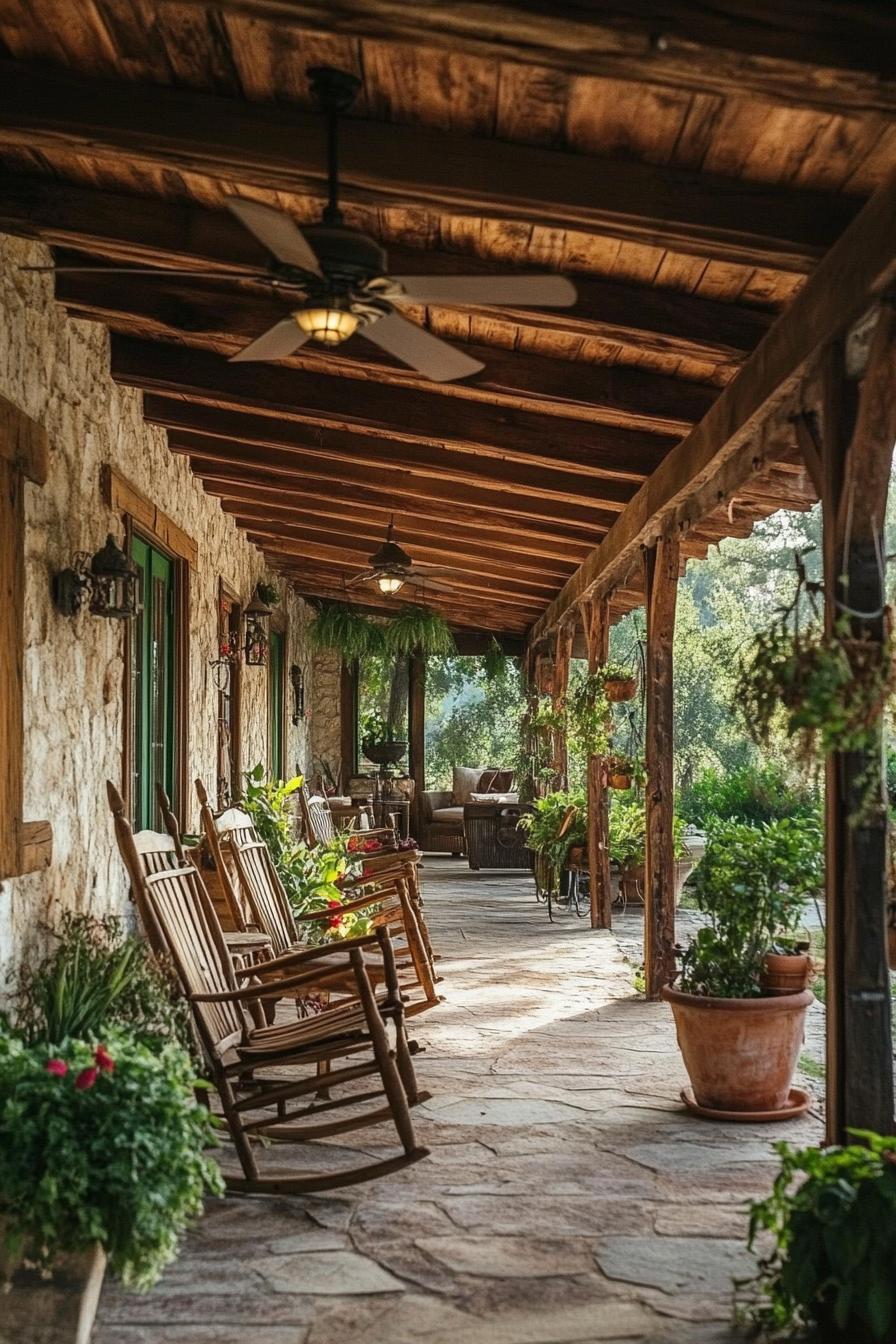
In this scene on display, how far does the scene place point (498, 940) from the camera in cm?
771

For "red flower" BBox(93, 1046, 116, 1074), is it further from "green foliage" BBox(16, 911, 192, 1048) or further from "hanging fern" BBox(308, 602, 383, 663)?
"hanging fern" BBox(308, 602, 383, 663)

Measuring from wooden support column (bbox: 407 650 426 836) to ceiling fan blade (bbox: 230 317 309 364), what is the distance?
1032 centimetres

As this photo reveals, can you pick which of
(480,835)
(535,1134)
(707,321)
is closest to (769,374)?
(707,321)

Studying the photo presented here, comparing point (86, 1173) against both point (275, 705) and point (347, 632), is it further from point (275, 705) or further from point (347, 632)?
point (347, 632)

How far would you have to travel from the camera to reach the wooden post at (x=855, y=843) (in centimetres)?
308

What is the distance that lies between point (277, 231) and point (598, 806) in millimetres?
5970

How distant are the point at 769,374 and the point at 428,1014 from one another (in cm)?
321

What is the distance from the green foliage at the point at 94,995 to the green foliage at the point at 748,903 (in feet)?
5.59

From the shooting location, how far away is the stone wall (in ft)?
12.5

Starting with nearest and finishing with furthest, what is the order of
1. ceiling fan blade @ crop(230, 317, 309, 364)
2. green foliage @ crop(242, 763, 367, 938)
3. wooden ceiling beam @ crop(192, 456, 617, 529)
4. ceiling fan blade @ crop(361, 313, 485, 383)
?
ceiling fan blade @ crop(361, 313, 485, 383), ceiling fan blade @ crop(230, 317, 309, 364), wooden ceiling beam @ crop(192, 456, 617, 529), green foliage @ crop(242, 763, 367, 938)

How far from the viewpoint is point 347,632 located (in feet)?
42.1

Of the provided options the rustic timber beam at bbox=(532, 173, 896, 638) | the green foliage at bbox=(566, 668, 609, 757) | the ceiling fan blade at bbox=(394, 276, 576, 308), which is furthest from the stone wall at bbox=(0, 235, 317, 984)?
the green foliage at bbox=(566, 668, 609, 757)

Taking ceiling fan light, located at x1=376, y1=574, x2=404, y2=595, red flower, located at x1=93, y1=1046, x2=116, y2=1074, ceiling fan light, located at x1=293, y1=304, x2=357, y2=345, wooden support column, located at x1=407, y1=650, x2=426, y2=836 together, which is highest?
ceiling fan light, located at x1=293, y1=304, x2=357, y2=345

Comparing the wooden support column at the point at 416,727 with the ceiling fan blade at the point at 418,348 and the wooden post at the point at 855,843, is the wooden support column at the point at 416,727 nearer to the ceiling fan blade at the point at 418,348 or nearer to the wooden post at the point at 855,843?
the ceiling fan blade at the point at 418,348
